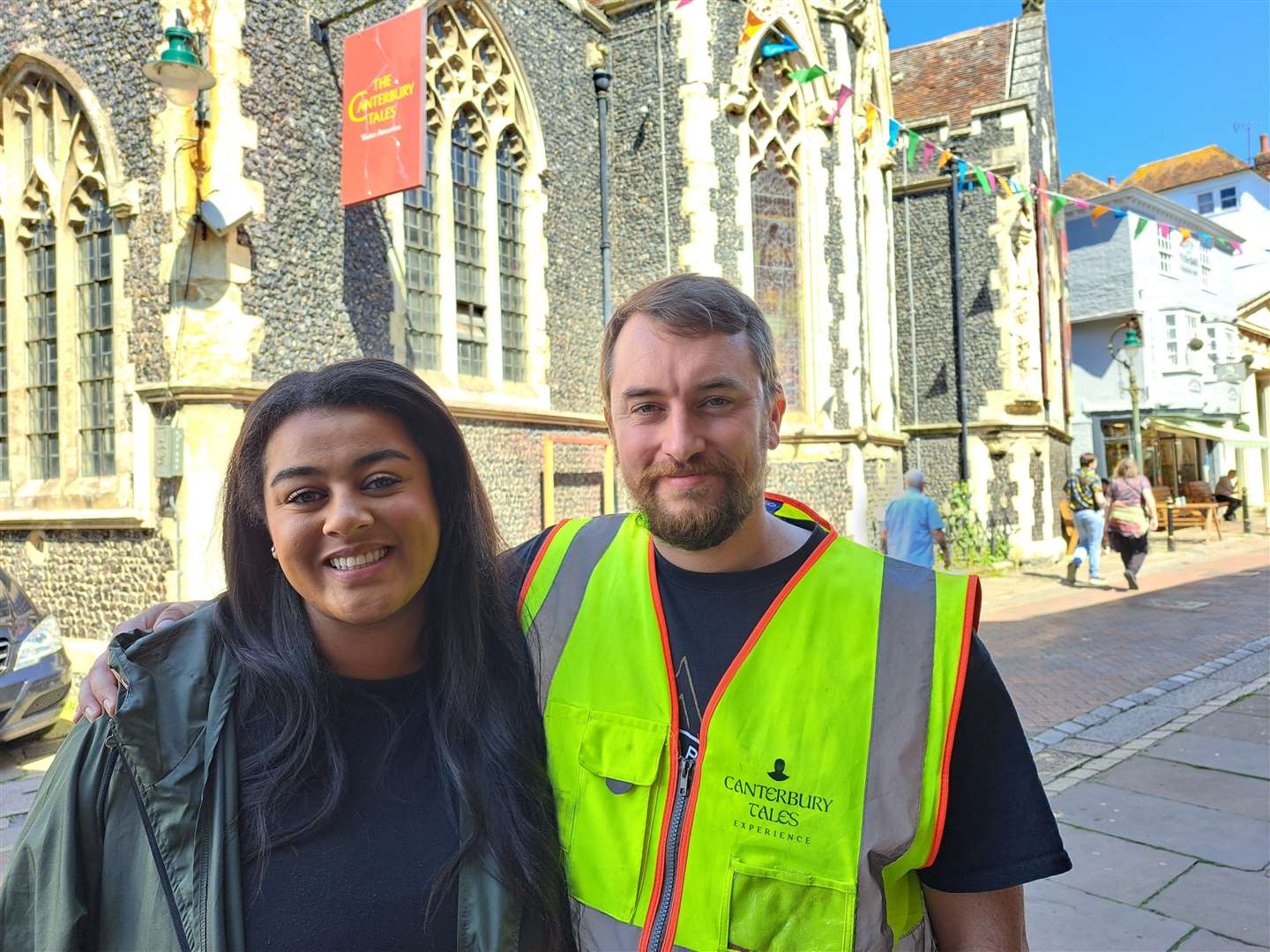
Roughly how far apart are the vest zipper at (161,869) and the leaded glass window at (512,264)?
30.6ft

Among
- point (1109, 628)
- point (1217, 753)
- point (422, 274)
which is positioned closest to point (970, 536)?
point (1109, 628)

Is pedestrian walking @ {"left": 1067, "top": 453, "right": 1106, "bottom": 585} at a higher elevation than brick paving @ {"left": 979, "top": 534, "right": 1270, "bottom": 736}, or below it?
higher

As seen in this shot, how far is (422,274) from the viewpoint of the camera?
9.43 m

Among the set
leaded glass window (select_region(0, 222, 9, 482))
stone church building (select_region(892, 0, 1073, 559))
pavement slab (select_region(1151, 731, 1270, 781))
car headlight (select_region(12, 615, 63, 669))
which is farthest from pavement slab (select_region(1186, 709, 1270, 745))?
stone church building (select_region(892, 0, 1073, 559))

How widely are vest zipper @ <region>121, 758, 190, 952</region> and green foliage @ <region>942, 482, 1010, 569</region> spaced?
54.3 ft

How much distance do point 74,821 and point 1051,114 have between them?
83.0 feet

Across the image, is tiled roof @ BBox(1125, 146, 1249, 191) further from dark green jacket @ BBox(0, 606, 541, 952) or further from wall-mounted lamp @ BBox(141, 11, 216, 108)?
dark green jacket @ BBox(0, 606, 541, 952)

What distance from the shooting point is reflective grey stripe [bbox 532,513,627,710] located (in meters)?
1.68

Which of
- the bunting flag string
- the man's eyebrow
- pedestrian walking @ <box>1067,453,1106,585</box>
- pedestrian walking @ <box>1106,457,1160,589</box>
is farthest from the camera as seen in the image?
pedestrian walking @ <box>1067,453,1106,585</box>

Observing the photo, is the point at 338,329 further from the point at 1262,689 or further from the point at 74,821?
the point at 1262,689

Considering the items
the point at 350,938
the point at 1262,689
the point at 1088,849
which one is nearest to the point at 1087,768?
the point at 1088,849

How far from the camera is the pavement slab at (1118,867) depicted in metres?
3.71

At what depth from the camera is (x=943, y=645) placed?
1.44 m

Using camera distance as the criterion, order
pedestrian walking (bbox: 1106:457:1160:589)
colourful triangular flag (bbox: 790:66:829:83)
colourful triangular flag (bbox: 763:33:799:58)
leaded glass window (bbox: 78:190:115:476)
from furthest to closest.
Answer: pedestrian walking (bbox: 1106:457:1160:589) → colourful triangular flag (bbox: 763:33:799:58) → colourful triangular flag (bbox: 790:66:829:83) → leaded glass window (bbox: 78:190:115:476)
